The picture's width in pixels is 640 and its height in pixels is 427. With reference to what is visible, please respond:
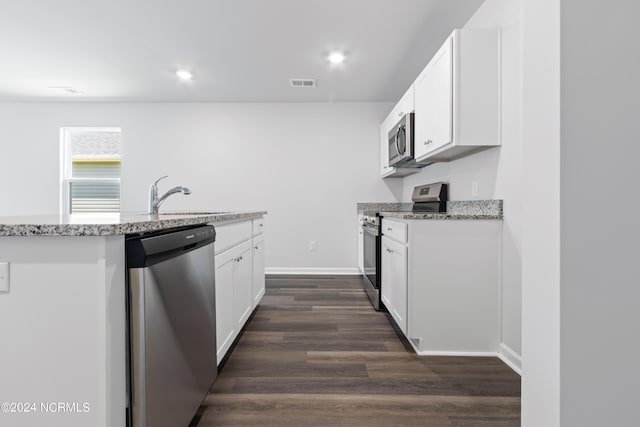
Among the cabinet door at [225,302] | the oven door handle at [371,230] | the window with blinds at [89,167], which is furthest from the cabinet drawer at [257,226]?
the window with blinds at [89,167]

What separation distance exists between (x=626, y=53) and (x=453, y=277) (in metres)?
1.57

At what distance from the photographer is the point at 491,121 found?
211cm

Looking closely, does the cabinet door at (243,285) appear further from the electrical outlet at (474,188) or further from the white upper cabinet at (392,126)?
the white upper cabinet at (392,126)

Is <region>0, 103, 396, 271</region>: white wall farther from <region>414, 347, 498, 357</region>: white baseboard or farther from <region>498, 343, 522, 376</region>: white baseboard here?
<region>498, 343, 522, 376</region>: white baseboard

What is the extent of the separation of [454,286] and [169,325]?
5.63 ft

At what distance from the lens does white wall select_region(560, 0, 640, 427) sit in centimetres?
75

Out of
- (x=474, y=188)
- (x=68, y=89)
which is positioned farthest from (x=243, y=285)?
(x=68, y=89)

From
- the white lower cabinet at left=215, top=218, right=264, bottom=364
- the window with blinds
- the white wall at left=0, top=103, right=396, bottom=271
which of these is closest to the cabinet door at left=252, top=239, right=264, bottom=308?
the white lower cabinet at left=215, top=218, right=264, bottom=364

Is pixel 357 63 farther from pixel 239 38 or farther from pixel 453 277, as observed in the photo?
pixel 453 277

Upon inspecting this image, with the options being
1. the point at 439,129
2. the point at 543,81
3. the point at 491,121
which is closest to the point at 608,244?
the point at 543,81

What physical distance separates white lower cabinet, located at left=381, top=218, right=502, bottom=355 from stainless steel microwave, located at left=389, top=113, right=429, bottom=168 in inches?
44.6

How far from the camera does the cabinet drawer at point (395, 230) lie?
87.9 inches

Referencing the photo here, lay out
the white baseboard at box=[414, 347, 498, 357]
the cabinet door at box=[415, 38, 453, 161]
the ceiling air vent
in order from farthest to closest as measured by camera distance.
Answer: the ceiling air vent
the cabinet door at box=[415, 38, 453, 161]
the white baseboard at box=[414, 347, 498, 357]

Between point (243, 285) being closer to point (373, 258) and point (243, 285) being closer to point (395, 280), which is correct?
point (395, 280)
